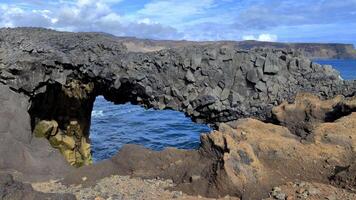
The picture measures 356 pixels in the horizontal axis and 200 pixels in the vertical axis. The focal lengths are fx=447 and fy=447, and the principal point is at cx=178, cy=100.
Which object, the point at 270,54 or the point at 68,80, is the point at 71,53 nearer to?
the point at 68,80

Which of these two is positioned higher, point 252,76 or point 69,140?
Answer: point 252,76

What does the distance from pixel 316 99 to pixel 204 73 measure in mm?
4198

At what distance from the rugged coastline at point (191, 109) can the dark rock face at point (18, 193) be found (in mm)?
2152

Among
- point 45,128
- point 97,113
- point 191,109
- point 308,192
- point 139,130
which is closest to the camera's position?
point 308,192

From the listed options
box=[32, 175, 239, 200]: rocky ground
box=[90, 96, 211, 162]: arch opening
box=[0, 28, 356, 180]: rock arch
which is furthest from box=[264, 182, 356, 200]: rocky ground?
box=[90, 96, 211, 162]: arch opening

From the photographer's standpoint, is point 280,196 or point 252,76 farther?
point 252,76

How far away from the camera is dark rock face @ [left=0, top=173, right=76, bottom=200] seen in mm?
6840

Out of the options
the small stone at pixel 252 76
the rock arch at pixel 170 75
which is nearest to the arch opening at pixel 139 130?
the rock arch at pixel 170 75

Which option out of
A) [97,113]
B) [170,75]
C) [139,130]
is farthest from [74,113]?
[97,113]

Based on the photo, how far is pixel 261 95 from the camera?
49.1 feet

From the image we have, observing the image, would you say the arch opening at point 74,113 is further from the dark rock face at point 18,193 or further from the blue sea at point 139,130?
the dark rock face at point 18,193

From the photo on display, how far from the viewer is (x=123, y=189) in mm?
8867

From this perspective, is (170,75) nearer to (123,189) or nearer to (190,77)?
(190,77)

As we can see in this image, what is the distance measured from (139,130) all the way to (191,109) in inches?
822
